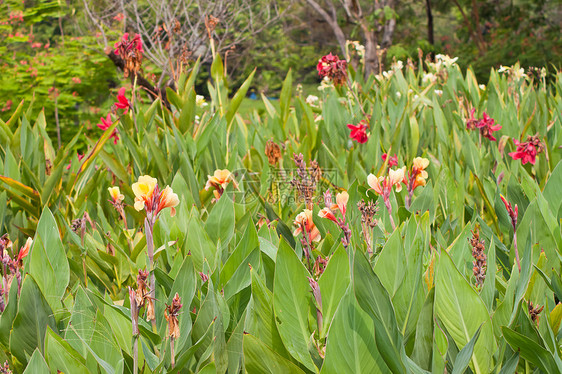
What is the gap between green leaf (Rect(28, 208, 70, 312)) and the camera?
116cm

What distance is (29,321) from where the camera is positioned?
103cm

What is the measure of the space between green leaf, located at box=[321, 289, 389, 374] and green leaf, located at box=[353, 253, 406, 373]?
30 mm

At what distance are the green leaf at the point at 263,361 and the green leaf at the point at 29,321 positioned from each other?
0.44 m

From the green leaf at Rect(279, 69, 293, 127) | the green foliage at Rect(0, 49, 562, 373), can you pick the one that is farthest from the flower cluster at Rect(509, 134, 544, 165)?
the green leaf at Rect(279, 69, 293, 127)

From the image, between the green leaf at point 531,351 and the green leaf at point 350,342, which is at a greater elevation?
the green leaf at point 350,342

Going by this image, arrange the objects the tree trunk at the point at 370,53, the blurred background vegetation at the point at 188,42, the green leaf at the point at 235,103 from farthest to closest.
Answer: the tree trunk at the point at 370,53 < the blurred background vegetation at the point at 188,42 < the green leaf at the point at 235,103

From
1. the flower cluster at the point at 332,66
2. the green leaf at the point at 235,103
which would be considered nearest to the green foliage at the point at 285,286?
the green leaf at the point at 235,103

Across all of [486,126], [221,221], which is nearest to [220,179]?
[221,221]

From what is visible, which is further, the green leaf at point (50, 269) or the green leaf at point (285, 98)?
the green leaf at point (285, 98)

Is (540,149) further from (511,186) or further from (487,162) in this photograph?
(511,186)

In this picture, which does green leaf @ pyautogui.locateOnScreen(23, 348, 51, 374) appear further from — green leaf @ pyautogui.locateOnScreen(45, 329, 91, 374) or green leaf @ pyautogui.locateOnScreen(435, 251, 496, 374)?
green leaf @ pyautogui.locateOnScreen(435, 251, 496, 374)

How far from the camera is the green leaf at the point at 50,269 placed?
1.16m

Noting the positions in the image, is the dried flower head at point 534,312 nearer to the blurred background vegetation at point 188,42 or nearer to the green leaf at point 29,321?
the green leaf at point 29,321

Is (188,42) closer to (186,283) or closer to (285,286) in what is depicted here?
(186,283)
